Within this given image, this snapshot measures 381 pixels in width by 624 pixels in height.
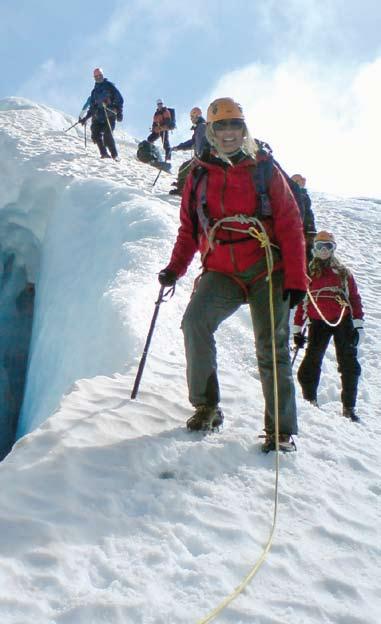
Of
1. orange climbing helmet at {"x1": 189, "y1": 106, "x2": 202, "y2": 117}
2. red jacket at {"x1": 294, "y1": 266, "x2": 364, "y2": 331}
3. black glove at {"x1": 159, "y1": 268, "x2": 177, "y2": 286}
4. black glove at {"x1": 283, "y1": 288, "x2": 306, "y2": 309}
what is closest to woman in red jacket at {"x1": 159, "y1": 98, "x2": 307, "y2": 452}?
black glove at {"x1": 283, "y1": 288, "x2": 306, "y2": 309}

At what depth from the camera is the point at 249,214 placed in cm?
308

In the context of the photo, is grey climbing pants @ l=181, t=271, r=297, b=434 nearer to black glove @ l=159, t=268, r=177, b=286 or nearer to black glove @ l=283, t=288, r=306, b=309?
black glove @ l=283, t=288, r=306, b=309

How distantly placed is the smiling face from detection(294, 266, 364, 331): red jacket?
278cm

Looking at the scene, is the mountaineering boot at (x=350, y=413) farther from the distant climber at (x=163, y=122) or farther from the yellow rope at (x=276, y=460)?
the distant climber at (x=163, y=122)

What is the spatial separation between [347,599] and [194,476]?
3.02 ft

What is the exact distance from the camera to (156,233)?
25.1 ft

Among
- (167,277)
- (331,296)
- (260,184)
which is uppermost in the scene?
(260,184)

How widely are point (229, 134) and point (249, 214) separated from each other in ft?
1.41

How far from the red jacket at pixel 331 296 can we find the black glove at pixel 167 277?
2.41 metres

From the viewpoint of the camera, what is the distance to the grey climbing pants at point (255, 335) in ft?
10.1

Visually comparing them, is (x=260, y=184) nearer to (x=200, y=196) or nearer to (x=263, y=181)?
(x=263, y=181)

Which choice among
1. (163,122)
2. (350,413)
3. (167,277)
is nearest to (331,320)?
(350,413)

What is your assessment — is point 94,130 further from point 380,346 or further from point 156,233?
point 380,346

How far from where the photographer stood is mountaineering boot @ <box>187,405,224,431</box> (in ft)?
10.7
